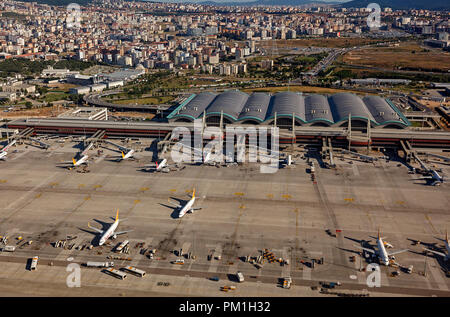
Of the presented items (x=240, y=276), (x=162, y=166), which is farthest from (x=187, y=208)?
(x=162, y=166)

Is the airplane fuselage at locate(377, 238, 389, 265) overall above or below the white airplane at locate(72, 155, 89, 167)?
below

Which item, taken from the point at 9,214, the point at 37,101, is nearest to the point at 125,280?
the point at 9,214

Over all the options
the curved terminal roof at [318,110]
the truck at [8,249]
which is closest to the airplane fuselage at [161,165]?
the truck at [8,249]

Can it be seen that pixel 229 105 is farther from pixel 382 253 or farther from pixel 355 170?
pixel 382 253

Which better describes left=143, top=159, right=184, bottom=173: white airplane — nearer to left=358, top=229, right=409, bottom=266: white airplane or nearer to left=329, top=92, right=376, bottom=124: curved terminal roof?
left=329, top=92, right=376, bottom=124: curved terminal roof

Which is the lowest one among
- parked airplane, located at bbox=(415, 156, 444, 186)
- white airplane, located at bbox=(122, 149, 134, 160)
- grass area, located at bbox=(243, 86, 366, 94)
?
parked airplane, located at bbox=(415, 156, 444, 186)

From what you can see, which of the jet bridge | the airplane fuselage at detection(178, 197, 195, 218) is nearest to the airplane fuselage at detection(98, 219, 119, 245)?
the airplane fuselage at detection(178, 197, 195, 218)

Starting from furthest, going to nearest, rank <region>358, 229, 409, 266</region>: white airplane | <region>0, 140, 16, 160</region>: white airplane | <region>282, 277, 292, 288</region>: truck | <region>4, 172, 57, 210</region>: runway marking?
<region>0, 140, 16, 160</region>: white airplane < <region>4, 172, 57, 210</region>: runway marking < <region>358, 229, 409, 266</region>: white airplane < <region>282, 277, 292, 288</region>: truck
